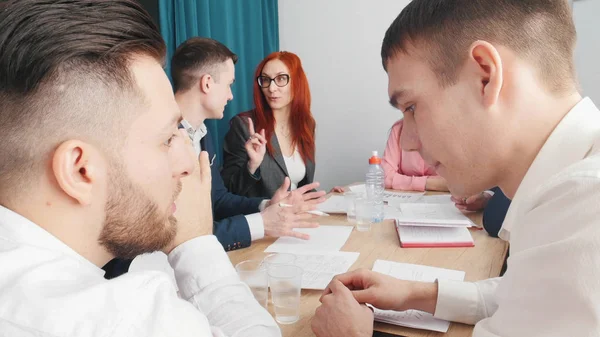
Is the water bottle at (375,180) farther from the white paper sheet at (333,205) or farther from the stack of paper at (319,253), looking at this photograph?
the stack of paper at (319,253)

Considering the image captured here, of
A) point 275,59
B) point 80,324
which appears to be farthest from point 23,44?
point 275,59

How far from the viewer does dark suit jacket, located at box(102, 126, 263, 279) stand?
117cm

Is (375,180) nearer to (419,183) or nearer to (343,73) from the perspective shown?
(419,183)

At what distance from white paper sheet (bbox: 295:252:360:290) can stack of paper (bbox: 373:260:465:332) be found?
0.29 ft

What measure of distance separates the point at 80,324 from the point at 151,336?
0.08 m

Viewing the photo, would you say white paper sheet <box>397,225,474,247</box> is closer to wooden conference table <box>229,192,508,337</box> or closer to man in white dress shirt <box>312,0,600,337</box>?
wooden conference table <box>229,192,508,337</box>

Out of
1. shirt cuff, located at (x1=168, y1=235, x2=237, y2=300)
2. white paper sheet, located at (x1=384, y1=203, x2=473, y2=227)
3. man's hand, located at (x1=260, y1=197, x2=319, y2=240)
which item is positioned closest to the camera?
shirt cuff, located at (x1=168, y1=235, x2=237, y2=300)

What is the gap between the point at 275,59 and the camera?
2729mm

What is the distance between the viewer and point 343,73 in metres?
3.47

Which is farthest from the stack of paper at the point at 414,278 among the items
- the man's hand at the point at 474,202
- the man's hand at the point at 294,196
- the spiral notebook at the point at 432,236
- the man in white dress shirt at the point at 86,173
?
the man's hand at the point at 474,202

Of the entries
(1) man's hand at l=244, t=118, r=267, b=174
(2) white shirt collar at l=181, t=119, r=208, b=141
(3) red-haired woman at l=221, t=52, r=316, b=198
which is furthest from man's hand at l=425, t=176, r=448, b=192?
(2) white shirt collar at l=181, t=119, r=208, b=141

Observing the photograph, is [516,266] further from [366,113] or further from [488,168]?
[366,113]

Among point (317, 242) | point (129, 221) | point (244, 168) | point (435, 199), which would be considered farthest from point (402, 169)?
point (129, 221)

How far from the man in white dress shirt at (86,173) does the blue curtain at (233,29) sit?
70.8 inches
